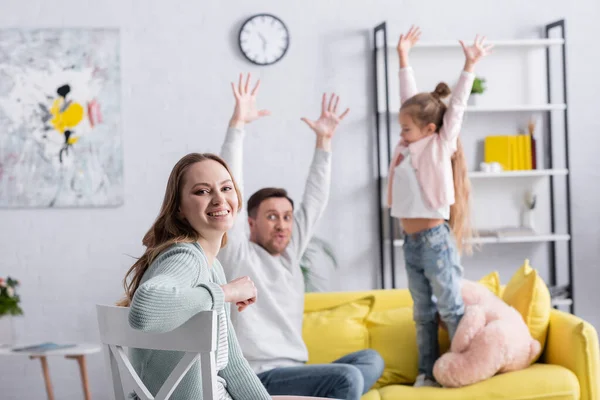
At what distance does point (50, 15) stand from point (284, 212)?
79.7 inches

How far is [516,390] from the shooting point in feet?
9.52

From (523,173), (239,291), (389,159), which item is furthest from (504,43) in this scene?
(239,291)

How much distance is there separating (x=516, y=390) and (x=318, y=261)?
1.58m

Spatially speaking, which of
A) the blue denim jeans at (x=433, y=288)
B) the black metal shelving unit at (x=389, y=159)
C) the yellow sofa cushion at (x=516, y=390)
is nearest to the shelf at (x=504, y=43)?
the black metal shelving unit at (x=389, y=159)

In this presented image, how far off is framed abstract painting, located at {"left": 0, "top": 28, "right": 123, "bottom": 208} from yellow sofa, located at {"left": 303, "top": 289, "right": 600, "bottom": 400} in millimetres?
1422

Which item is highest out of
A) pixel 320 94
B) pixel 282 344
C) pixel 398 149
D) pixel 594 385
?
pixel 320 94

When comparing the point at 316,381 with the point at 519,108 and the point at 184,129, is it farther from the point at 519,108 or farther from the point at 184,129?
the point at 519,108

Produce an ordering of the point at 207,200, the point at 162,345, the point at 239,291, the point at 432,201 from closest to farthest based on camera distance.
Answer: the point at 162,345 → the point at 239,291 → the point at 207,200 → the point at 432,201

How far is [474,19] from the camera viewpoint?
4.32 meters

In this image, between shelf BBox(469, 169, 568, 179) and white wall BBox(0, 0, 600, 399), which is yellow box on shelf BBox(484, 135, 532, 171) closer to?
shelf BBox(469, 169, 568, 179)

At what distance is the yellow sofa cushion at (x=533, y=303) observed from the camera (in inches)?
124

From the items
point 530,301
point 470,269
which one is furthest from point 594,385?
point 470,269

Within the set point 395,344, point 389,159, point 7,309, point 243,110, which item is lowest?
point 395,344

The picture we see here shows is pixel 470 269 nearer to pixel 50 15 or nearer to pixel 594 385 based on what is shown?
pixel 594 385
